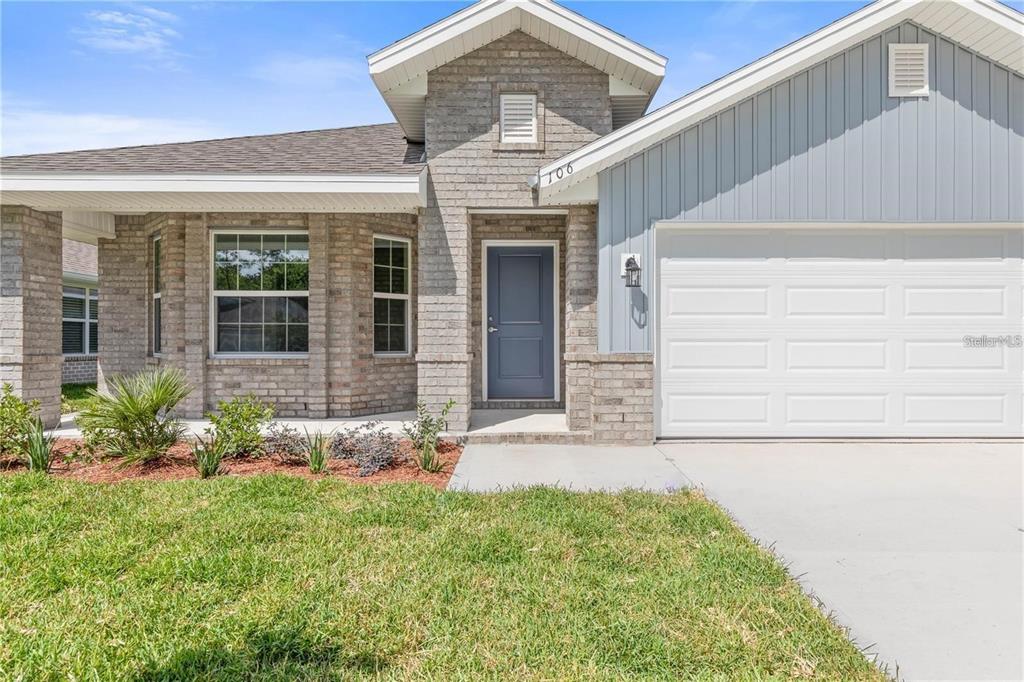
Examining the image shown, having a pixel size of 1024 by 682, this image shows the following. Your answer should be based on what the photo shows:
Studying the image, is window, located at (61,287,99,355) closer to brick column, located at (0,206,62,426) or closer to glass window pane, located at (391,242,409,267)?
brick column, located at (0,206,62,426)

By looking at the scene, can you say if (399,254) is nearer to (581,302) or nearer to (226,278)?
(226,278)

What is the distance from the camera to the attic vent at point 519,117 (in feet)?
24.6

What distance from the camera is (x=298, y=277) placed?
350 inches

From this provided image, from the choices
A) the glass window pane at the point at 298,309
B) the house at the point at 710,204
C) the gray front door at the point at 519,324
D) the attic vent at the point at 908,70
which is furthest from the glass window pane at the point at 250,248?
the attic vent at the point at 908,70

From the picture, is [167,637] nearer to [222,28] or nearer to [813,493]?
[813,493]

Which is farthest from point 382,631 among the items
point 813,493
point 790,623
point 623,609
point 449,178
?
point 449,178

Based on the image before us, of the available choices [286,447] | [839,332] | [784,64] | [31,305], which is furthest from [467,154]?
[31,305]

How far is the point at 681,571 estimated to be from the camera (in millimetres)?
3297

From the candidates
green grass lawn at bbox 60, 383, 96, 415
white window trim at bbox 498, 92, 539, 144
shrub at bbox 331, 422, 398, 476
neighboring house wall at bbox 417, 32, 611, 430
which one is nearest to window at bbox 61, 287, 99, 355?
green grass lawn at bbox 60, 383, 96, 415

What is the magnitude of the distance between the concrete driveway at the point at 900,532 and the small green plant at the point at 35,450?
6.11 m

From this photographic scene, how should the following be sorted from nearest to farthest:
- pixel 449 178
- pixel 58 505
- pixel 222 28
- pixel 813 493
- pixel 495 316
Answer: pixel 58 505, pixel 813 493, pixel 449 178, pixel 222 28, pixel 495 316

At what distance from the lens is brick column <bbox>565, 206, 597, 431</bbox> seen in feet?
23.8

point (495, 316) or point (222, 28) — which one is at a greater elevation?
point (222, 28)

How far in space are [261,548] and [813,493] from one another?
436cm
